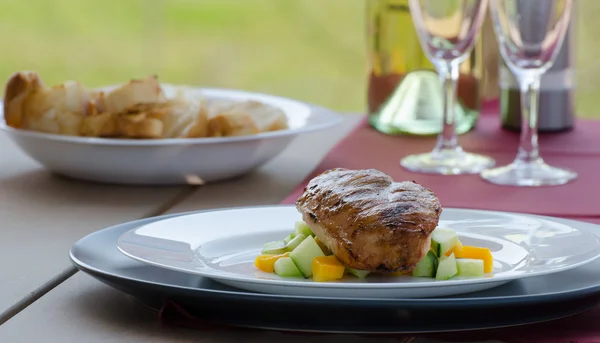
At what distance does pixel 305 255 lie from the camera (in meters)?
0.75

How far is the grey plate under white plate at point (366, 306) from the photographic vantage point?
0.65 meters

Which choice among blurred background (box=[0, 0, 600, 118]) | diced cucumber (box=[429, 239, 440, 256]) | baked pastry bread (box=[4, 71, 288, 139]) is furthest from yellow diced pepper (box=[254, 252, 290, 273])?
blurred background (box=[0, 0, 600, 118])

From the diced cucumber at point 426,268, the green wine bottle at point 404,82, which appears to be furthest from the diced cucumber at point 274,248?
the green wine bottle at point 404,82

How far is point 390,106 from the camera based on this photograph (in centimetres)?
171

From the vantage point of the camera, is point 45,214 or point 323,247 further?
point 45,214

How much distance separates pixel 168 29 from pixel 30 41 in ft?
2.72

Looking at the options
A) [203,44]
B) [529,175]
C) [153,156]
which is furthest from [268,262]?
[203,44]

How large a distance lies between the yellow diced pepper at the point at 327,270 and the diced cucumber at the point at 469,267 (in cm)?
8

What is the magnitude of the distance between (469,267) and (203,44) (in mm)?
5613

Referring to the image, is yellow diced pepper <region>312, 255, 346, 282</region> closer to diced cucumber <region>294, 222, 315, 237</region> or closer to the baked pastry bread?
diced cucumber <region>294, 222, 315, 237</region>

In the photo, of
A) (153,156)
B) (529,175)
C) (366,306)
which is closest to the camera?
(366,306)

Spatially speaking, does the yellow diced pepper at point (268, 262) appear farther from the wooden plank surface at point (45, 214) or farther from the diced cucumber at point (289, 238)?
the wooden plank surface at point (45, 214)

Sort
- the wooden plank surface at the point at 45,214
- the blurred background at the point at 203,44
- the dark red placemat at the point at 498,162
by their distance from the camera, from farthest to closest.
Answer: the blurred background at the point at 203,44
the dark red placemat at the point at 498,162
the wooden plank surface at the point at 45,214

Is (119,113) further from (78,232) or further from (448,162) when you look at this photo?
(448,162)
